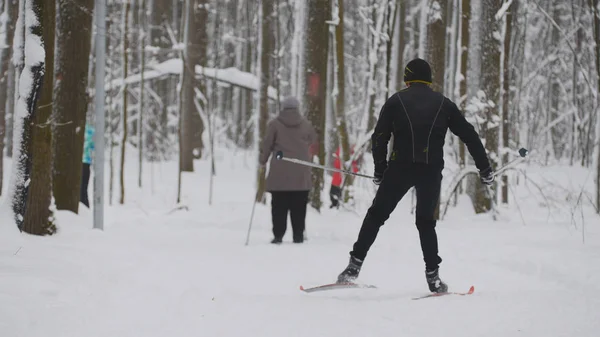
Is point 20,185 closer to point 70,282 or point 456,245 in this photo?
point 70,282

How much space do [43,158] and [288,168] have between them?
2.97m

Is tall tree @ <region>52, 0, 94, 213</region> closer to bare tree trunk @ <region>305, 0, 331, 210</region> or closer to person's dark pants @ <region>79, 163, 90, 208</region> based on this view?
person's dark pants @ <region>79, 163, 90, 208</region>

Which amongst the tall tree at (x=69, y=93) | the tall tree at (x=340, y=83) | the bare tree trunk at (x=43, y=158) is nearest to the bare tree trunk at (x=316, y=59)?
the tall tree at (x=340, y=83)

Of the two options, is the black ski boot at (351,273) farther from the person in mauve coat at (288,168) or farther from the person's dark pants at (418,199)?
the person in mauve coat at (288,168)

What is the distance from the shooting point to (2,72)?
1266 centimetres

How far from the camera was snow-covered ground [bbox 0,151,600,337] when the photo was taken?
377cm

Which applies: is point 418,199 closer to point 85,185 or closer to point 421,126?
point 421,126

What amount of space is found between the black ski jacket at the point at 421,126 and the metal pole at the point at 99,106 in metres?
4.31

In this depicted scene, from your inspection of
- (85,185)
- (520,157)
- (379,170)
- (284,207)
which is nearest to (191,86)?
(85,185)

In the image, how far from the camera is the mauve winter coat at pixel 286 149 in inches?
309

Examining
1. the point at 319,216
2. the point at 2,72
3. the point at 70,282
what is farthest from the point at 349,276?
the point at 2,72

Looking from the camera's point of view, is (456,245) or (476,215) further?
(476,215)

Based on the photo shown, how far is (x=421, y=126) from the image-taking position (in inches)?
182

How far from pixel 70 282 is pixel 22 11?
3.12 m
